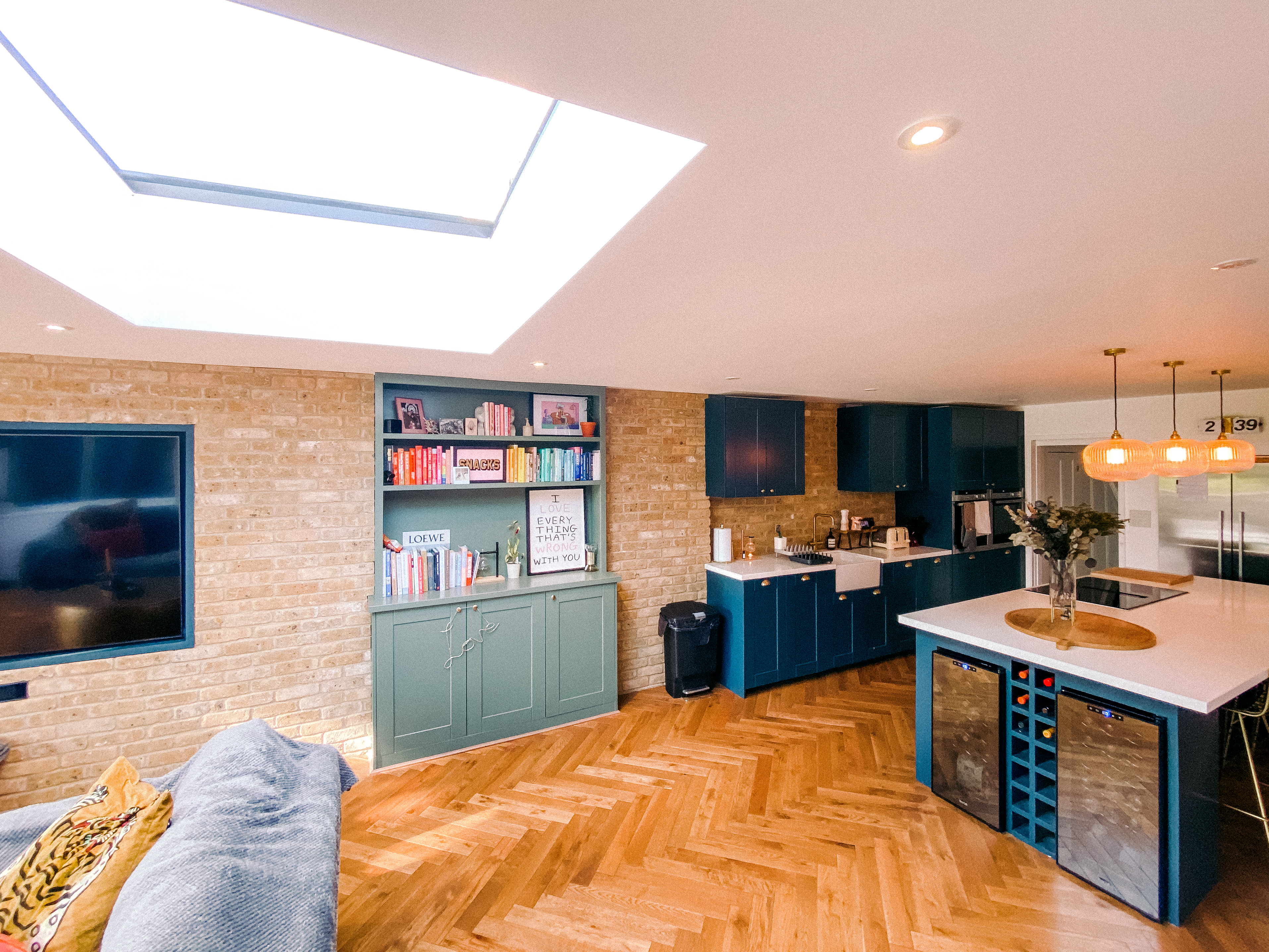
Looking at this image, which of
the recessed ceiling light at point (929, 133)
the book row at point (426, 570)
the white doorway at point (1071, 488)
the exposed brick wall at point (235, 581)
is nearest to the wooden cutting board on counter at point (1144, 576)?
the white doorway at point (1071, 488)

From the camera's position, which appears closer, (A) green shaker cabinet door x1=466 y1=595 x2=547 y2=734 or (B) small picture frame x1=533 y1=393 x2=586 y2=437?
(A) green shaker cabinet door x1=466 y1=595 x2=547 y2=734

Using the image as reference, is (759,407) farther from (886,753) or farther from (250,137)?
(250,137)

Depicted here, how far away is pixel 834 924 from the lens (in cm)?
210

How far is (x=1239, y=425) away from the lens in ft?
14.0

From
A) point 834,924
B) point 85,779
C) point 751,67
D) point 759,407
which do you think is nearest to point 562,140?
point 751,67

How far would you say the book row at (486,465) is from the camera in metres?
3.49

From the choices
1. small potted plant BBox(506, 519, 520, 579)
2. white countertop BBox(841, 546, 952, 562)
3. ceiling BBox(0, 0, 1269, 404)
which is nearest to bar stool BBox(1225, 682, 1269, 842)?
ceiling BBox(0, 0, 1269, 404)

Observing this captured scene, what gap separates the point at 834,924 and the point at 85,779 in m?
3.76

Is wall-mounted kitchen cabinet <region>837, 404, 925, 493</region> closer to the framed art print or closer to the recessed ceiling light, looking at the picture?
the framed art print

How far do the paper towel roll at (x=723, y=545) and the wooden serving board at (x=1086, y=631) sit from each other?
2.05 metres

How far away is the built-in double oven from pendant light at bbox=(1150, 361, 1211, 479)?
2.27 meters

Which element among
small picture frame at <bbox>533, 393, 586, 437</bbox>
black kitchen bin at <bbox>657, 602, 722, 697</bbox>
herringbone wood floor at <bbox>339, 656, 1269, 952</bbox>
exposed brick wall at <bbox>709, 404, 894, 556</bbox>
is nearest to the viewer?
herringbone wood floor at <bbox>339, 656, 1269, 952</bbox>

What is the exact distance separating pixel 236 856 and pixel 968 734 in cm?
306

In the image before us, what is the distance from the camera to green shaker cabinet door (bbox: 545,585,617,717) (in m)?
3.71
